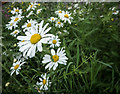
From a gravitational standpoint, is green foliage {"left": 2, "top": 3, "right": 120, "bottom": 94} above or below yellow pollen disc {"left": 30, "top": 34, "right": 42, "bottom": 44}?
below

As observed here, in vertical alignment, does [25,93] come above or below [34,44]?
below

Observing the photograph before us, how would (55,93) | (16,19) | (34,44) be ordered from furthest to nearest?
(16,19)
(55,93)
(34,44)

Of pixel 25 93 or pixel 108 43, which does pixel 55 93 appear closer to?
pixel 25 93

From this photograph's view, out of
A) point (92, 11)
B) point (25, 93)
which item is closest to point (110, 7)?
point (92, 11)

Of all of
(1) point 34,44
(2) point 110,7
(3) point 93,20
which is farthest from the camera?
(2) point 110,7

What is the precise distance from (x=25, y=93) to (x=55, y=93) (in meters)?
0.35

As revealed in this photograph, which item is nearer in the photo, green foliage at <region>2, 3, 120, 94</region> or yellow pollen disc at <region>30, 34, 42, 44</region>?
yellow pollen disc at <region>30, 34, 42, 44</region>

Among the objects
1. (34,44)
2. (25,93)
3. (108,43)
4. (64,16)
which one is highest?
(64,16)

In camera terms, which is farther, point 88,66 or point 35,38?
point 88,66

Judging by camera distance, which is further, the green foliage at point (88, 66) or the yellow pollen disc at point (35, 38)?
the green foliage at point (88, 66)

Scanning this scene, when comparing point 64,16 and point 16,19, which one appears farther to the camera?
point 16,19

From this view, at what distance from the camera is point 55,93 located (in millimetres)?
828

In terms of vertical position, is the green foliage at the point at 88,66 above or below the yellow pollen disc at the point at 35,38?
below

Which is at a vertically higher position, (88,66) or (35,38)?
(35,38)
